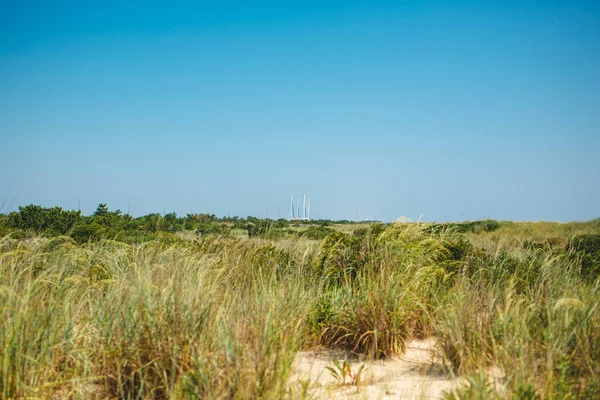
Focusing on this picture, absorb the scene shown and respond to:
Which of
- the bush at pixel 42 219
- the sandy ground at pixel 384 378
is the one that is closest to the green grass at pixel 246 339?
the sandy ground at pixel 384 378

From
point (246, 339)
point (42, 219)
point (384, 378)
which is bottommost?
point (384, 378)

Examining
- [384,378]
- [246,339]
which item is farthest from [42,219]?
[384,378]

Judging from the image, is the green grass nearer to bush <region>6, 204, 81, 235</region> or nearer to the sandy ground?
the sandy ground

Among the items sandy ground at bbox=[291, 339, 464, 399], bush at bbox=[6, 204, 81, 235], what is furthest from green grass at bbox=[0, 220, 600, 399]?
bush at bbox=[6, 204, 81, 235]

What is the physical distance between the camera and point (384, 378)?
4.03m

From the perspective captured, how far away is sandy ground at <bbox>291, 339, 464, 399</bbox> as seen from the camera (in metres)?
3.54

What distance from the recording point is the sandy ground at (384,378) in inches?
139

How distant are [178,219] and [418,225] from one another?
51.0 feet

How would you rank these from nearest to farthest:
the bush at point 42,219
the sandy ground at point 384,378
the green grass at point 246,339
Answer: the green grass at point 246,339 < the sandy ground at point 384,378 < the bush at point 42,219

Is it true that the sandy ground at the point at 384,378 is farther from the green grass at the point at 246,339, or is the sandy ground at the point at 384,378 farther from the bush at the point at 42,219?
the bush at the point at 42,219

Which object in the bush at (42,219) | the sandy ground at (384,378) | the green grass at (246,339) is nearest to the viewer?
the green grass at (246,339)

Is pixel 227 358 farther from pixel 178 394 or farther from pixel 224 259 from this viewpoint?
pixel 224 259

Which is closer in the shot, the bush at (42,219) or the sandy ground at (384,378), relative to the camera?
the sandy ground at (384,378)

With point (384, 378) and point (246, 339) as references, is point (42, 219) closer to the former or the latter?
point (246, 339)
